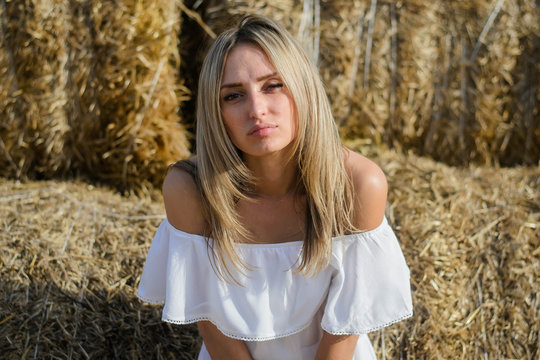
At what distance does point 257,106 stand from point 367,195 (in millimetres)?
332

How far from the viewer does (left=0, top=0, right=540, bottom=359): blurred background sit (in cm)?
159

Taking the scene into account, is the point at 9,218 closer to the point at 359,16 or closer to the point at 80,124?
the point at 80,124

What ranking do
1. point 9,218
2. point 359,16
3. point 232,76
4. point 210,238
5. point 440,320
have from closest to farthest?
point 232,76 < point 210,238 < point 440,320 < point 9,218 < point 359,16

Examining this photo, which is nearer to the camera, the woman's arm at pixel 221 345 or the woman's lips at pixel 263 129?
the woman's lips at pixel 263 129

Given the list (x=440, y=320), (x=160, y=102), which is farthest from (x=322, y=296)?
(x=160, y=102)

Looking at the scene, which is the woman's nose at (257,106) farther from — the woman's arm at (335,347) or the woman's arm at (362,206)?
the woman's arm at (335,347)

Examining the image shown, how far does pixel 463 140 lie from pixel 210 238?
1372 millimetres

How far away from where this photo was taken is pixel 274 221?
4.33 ft

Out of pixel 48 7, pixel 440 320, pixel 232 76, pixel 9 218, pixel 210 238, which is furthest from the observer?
pixel 48 7

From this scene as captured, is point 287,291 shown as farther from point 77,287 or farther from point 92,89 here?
point 92,89

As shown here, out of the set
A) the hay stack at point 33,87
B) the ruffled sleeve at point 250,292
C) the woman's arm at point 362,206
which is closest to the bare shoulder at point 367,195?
the woman's arm at point 362,206

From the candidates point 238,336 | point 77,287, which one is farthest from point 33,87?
point 238,336

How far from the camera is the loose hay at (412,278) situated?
156cm

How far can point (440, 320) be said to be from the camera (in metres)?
1.58
